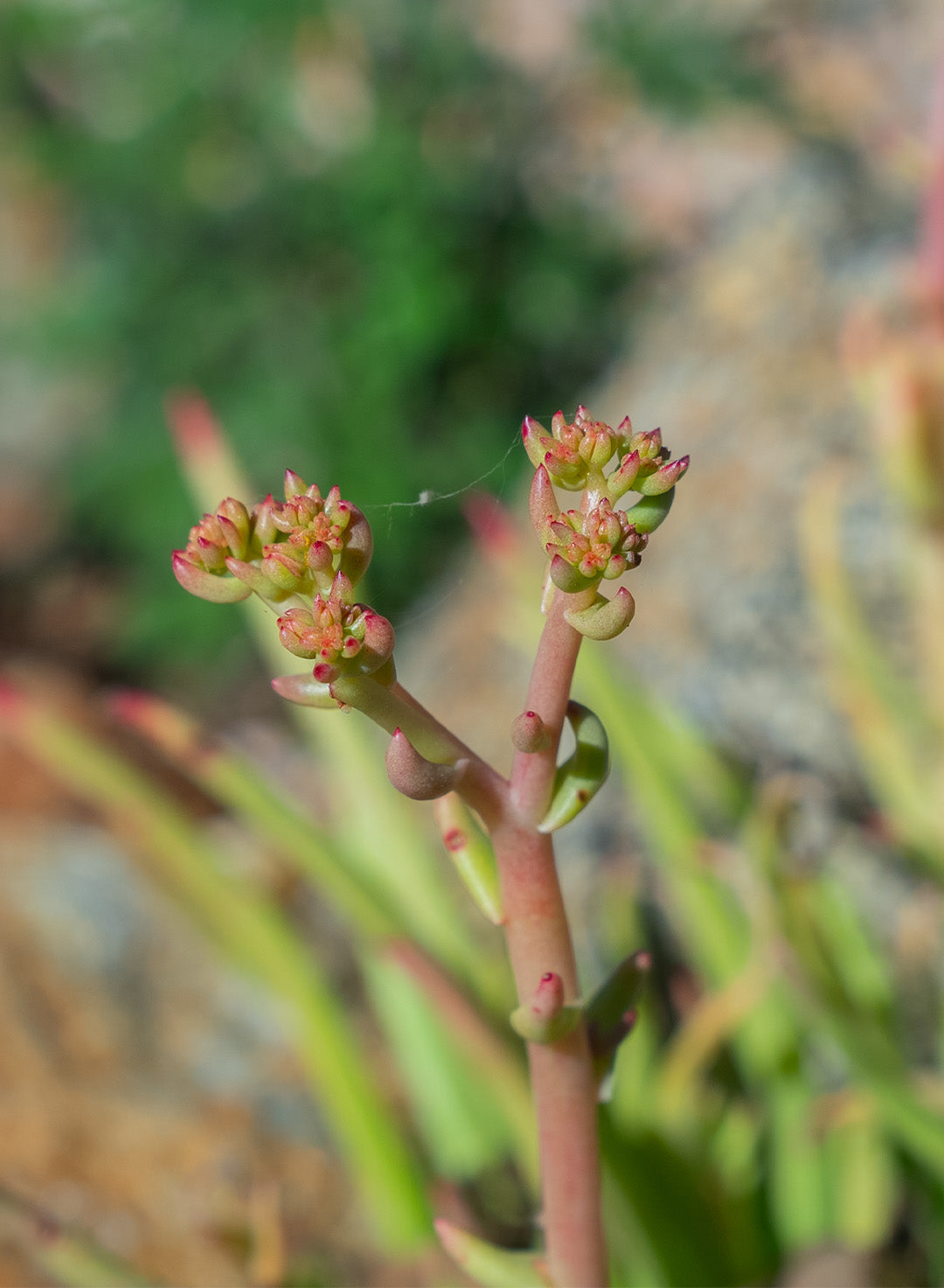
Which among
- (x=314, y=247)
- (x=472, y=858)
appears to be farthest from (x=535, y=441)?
(x=314, y=247)

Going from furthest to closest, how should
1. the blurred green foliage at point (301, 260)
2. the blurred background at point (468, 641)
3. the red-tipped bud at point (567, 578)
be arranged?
the blurred green foliage at point (301, 260)
the blurred background at point (468, 641)
the red-tipped bud at point (567, 578)

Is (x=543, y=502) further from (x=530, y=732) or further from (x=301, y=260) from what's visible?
(x=301, y=260)

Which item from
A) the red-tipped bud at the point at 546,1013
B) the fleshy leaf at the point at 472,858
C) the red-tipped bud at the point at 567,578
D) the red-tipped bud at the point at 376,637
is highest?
the red-tipped bud at the point at 567,578

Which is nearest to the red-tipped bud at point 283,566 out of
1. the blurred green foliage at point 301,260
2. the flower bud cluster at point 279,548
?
the flower bud cluster at point 279,548

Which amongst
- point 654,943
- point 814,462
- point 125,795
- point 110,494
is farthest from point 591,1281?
point 110,494

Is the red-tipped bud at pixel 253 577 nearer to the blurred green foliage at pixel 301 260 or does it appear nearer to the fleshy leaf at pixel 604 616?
the fleshy leaf at pixel 604 616

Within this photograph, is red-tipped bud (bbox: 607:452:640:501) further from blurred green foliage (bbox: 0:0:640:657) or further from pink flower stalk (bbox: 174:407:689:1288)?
blurred green foliage (bbox: 0:0:640:657)

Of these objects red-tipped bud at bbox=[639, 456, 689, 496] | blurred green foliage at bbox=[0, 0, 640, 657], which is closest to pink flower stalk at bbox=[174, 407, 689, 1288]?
red-tipped bud at bbox=[639, 456, 689, 496]
